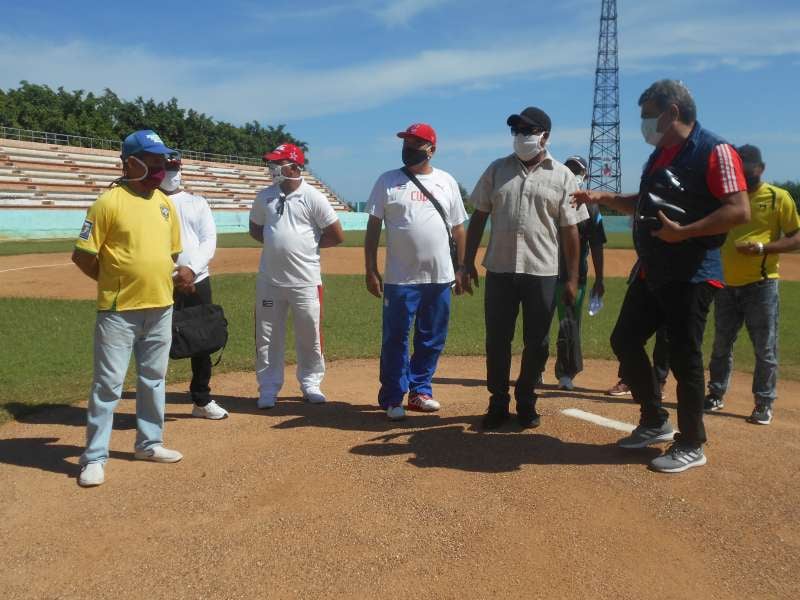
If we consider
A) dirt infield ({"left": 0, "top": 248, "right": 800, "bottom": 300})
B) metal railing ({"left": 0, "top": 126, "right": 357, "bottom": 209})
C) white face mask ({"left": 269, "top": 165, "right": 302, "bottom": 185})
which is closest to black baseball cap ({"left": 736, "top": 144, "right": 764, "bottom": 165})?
white face mask ({"left": 269, "top": 165, "right": 302, "bottom": 185})

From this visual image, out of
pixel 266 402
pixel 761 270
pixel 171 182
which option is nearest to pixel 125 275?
pixel 171 182

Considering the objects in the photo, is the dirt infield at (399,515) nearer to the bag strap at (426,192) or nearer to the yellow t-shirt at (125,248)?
the yellow t-shirt at (125,248)

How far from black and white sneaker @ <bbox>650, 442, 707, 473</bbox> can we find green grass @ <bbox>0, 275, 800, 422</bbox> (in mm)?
3969

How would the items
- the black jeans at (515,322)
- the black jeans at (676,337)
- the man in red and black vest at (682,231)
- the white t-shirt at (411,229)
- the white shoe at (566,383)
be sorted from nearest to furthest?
the man in red and black vest at (682,231) → the black jeans at (676,337) → the black jeans at (515,322) → the white t-shirt at (411,229) → the white shoe at (566,383)

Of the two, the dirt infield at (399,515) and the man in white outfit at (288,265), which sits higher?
the man in white outfit at (288,265)

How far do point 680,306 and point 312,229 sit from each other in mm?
3063

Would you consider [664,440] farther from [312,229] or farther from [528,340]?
[312,229]

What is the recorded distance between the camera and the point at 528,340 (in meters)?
5.07

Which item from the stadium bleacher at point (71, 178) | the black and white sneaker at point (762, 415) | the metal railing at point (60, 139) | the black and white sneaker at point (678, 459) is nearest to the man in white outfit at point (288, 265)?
the black and white sneaker at point (678, 459)

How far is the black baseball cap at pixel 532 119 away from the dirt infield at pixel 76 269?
10.8m

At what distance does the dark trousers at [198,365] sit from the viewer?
5570 millimetres

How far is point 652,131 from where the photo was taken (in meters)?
4.19

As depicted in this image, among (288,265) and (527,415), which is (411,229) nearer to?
(288,265)

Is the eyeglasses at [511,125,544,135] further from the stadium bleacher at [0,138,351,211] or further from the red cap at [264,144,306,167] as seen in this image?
the stadium bleacher at [0,138,351,211]
